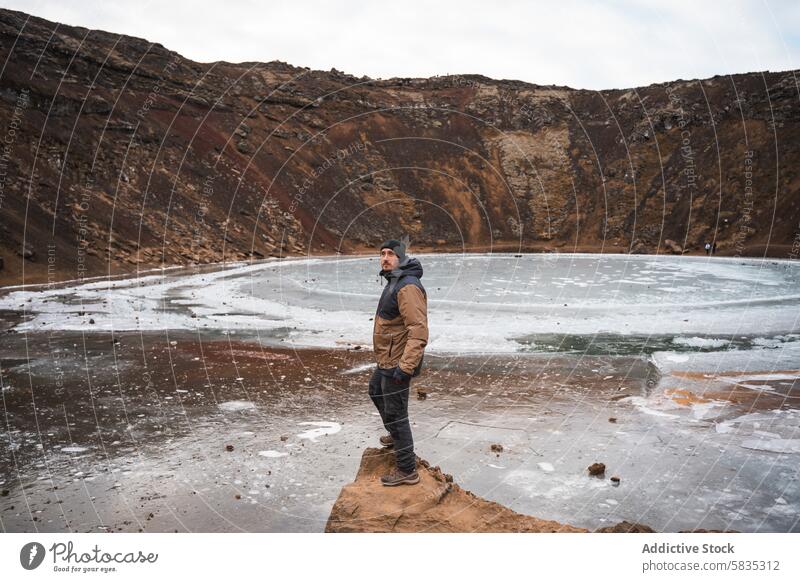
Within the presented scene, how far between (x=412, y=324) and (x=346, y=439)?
2944 millimetres

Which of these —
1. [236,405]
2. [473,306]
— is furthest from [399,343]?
[473,306]

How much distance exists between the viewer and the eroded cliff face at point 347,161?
36.6m

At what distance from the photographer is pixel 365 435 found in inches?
296

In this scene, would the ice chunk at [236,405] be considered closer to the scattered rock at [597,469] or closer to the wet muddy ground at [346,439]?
the wet muddy ground at [346,439]

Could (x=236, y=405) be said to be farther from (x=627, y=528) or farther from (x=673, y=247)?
(x=673, y=247)

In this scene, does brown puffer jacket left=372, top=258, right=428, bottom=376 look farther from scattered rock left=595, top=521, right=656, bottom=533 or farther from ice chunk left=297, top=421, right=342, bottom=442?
ice chunk left=297, top=421, right=342, bottom=442

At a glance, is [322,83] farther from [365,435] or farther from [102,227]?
[365,435]

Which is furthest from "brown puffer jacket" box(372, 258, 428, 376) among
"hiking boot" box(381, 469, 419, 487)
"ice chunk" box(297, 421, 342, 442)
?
"ice chunk" box(297, 421, 342, 442)

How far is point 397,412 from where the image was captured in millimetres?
5355

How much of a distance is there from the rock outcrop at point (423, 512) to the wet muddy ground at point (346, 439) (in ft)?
1.56

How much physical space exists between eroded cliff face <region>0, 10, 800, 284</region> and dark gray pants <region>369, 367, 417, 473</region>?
2584cm

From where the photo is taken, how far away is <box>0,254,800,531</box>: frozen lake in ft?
19.5

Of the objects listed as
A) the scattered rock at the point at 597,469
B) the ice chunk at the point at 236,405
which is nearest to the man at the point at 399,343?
the scattered rock at the point at 597,469
